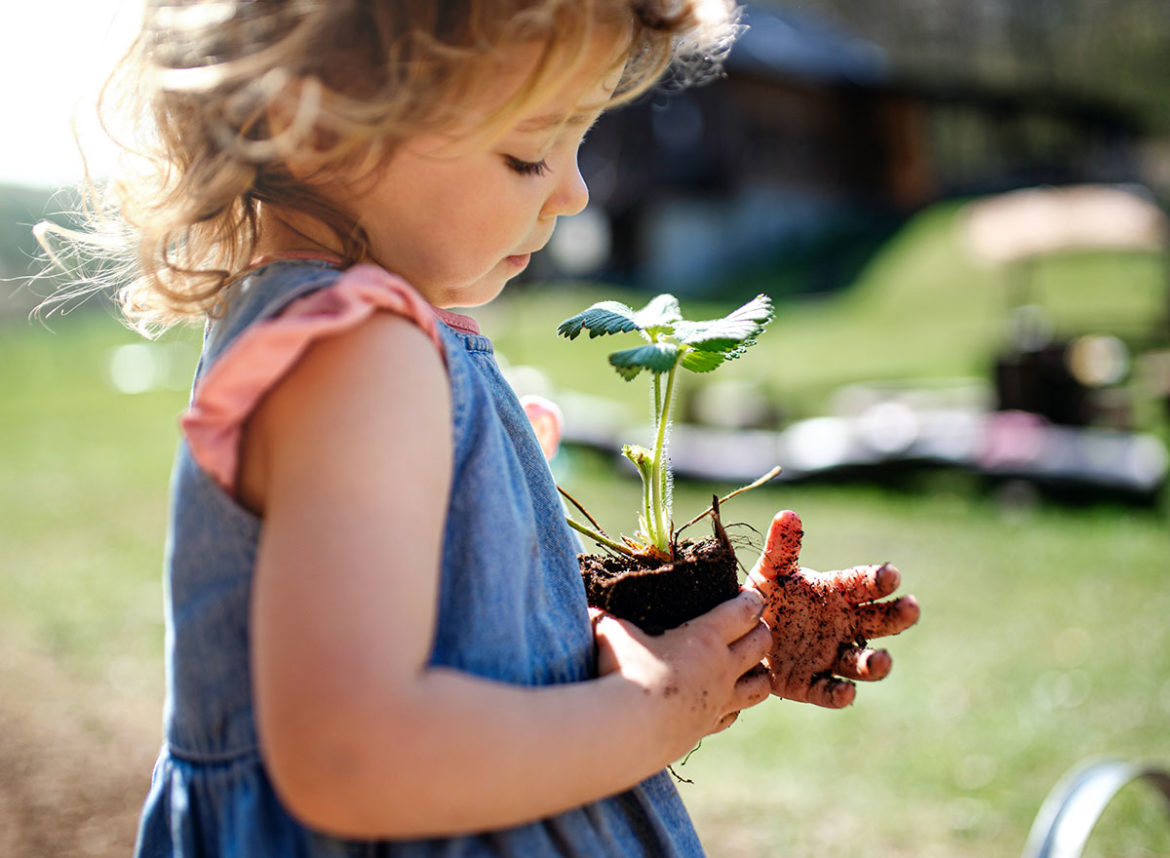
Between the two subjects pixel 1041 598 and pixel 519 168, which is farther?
pixel 1041 598

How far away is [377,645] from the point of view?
88 centimetres

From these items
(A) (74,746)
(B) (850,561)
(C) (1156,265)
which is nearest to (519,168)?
(A) (74,746)

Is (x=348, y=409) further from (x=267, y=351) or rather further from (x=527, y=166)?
(x=527, y=166)

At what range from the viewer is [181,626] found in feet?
3.55

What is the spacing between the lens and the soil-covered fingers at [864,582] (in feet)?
4.35

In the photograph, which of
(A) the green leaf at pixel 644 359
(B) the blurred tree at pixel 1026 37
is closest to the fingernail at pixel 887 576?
(A) the green leaf at pixel 644 359

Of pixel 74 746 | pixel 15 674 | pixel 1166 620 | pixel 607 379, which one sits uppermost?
pixel 1166 620

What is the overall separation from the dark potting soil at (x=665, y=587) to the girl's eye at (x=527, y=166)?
1.58 ft

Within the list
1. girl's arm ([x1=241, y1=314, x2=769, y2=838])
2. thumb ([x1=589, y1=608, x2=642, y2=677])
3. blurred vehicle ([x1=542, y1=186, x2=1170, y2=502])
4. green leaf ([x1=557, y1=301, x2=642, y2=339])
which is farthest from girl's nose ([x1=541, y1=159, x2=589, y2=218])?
blurred vehicle ([x1=542, y1=186, x2=1170, y2=502])

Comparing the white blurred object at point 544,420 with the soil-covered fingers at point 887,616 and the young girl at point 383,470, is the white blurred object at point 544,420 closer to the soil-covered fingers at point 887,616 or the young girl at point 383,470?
the young girl at point 383,470

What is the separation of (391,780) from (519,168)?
0.66 m

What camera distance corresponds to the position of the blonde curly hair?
1018 mm

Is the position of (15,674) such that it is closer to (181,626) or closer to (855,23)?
A: (181,626)

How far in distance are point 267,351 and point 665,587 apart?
56 centimetres
